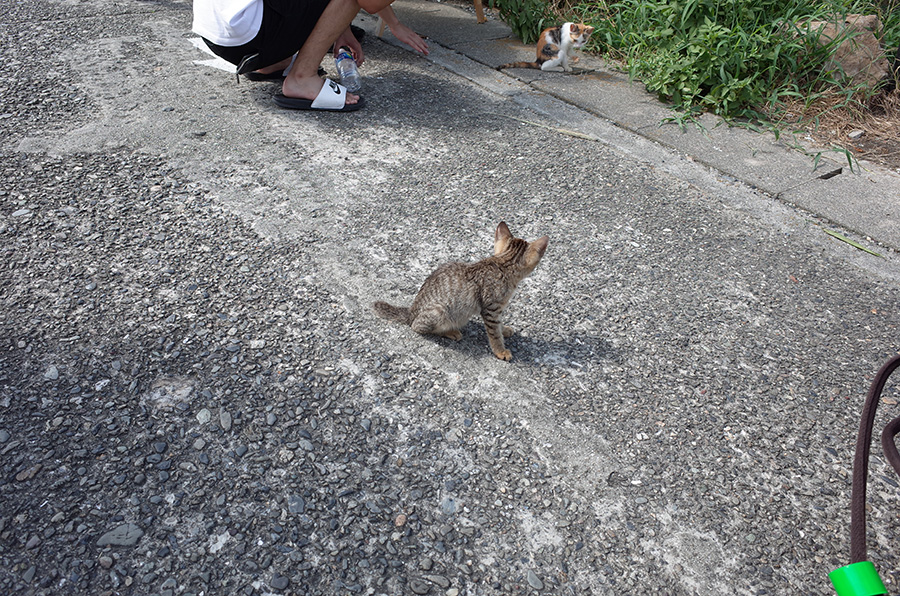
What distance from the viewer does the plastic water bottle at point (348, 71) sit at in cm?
487

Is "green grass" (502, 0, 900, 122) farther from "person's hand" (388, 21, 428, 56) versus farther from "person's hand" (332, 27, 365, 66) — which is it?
"person's hand" (332, 27, 365, 66)

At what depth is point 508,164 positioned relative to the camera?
4199 millimetres

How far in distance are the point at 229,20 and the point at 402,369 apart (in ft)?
9.38

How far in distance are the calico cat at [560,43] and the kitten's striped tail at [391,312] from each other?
3.46 metres

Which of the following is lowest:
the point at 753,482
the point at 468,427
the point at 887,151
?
Answer: the point at 468,427

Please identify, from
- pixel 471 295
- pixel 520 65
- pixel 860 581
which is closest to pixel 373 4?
pixel 520 65

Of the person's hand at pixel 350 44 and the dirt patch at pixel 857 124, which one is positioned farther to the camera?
the person's hand at pixel 350 44

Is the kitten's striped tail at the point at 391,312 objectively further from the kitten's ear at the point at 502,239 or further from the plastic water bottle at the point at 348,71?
the plastic water bottle at the point at 348,71

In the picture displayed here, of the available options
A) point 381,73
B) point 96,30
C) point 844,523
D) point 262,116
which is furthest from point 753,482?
point 96,30

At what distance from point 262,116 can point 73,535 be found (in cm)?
331

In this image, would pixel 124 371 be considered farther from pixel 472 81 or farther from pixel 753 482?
pixel 472 81

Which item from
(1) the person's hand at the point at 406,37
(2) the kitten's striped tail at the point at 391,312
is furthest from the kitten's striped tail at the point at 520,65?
(2) the kitten's striped tail at the point at 391,312

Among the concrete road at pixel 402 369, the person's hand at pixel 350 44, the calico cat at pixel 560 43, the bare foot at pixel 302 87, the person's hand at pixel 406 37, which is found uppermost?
the calico cat at pixel 560 43

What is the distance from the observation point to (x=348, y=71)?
16.1 feet
